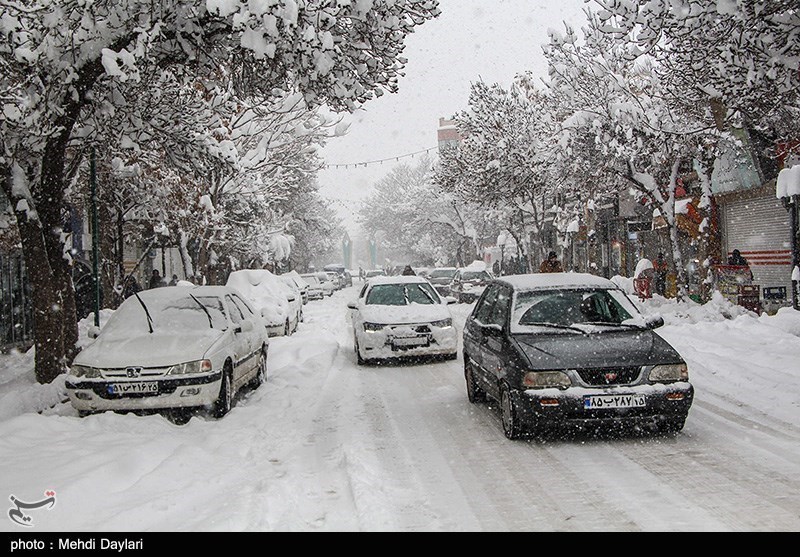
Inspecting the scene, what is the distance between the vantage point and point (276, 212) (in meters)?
41.0

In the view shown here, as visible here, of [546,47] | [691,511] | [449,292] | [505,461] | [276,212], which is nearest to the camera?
[691,511]

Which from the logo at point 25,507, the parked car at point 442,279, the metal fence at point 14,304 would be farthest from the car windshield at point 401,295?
the parked car at point 442,279

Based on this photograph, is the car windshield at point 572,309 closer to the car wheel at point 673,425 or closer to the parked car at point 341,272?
the car wheel at point 673,425

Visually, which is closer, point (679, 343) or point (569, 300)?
point (569, 300)

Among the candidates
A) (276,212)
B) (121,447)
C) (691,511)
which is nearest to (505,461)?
(691,511)

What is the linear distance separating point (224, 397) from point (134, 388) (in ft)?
3.44

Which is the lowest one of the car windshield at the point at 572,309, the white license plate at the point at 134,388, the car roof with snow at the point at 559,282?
the white license plate at the point at 134,388

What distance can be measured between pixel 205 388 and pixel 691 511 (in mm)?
5382

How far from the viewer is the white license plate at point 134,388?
8.12 metres

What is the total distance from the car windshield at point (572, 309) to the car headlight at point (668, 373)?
97 centimetres

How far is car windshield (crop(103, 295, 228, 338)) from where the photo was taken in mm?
9414

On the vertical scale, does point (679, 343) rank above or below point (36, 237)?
below

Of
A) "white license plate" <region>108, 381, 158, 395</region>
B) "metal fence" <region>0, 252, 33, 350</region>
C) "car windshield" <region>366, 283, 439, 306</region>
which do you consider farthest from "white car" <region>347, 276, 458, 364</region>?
"metal fence" <region>0, 252, 33, 350</region>
